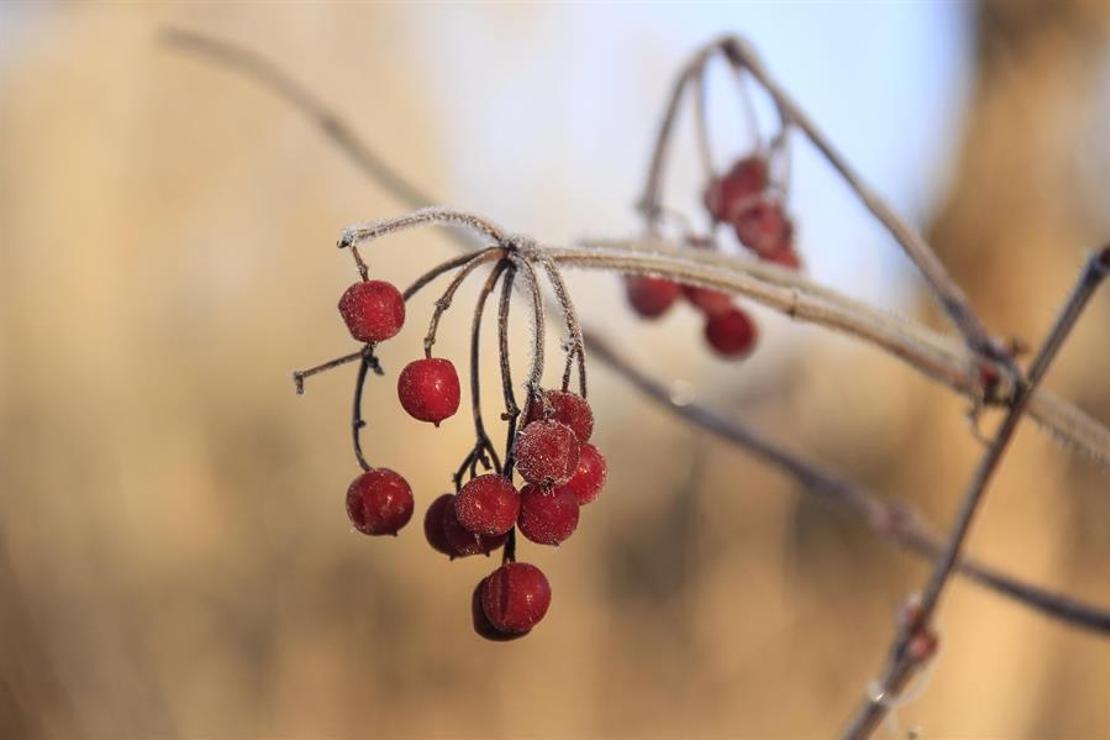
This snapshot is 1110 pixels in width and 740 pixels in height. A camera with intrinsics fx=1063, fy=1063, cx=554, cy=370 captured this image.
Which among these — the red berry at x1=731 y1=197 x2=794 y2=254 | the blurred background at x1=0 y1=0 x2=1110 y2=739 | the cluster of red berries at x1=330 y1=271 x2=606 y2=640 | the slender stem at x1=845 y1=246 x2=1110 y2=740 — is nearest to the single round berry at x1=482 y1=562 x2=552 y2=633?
the cluster of red berries at x1=330 y1=271 x2=606 y2=640

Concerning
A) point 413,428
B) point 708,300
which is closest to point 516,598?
point 708,300

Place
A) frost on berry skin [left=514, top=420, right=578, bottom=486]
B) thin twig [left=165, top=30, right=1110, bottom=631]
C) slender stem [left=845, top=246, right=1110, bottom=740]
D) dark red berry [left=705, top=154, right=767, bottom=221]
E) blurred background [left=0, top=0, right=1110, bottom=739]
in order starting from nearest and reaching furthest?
frost on berry skin [left=514, top=420, right=578, bottom=486] → slender stem [left=845, top=246, right=1110, bottom=740] → thin twig [left=165, top=30, right=1110, bottom=631] → dark red berry [left=705, top=154, right=767, bottom=221] → blurred background [left=0, top=0, right=1110, bottom=739]

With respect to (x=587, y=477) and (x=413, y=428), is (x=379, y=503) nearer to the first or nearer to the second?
(x=587, y=477)

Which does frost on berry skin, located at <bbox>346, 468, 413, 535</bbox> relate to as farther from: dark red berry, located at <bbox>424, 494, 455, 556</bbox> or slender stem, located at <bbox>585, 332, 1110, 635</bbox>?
slender stem, located at <bbox>585, 332, 1110, 635</bbox>

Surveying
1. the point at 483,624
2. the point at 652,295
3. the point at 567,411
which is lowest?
the point at 483,624

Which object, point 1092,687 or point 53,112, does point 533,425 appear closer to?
point 1092,687

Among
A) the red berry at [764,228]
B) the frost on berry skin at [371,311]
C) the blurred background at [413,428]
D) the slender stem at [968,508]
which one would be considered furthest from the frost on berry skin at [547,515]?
the blurred background at [413,428]
